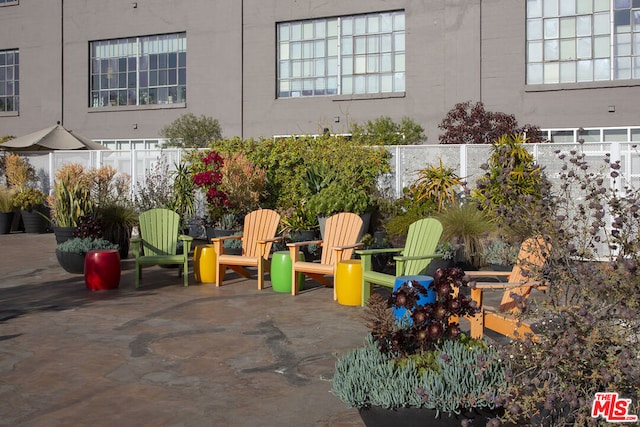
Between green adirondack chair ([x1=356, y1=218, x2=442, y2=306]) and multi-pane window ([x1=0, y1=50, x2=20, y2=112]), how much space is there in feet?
66.0

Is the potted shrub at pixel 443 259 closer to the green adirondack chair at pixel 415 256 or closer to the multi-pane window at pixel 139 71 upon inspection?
the green adirondack chair at pixel 415 256

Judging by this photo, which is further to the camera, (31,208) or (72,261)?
(31,208)

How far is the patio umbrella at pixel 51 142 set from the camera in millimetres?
19234

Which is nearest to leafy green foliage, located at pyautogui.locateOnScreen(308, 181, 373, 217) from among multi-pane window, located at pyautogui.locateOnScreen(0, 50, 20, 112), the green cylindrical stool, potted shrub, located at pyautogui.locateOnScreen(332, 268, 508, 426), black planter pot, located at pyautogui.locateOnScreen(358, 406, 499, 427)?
the green cylindrical stool

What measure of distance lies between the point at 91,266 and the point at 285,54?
12437 mm

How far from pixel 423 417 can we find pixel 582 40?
51.5ft

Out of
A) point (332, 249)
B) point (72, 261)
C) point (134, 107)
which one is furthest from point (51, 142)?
point (332, 249)

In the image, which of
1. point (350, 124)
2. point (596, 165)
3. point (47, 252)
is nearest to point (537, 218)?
point (596, 165)

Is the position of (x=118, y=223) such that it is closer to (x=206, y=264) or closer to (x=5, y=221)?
(x=206, y=264)

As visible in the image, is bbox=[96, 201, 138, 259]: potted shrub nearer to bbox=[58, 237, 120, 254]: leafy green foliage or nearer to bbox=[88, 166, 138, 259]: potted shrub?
bbox=[88, 166, 138, 259]: potted shrub

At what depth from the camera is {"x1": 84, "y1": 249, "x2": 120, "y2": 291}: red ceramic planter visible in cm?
991

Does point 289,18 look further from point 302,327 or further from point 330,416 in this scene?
point 330,416

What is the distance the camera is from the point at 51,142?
63.9 ft

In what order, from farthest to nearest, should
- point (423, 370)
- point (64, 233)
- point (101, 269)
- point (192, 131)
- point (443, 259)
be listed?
point (192, 131), point (64, 233), point (443, 259), point (101, 269), point (423, 370)
